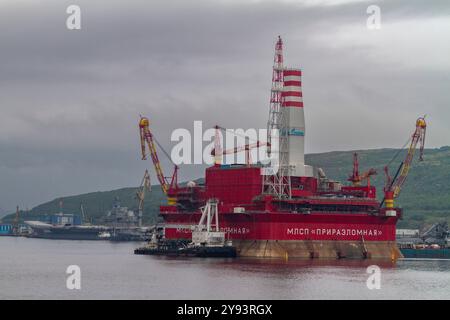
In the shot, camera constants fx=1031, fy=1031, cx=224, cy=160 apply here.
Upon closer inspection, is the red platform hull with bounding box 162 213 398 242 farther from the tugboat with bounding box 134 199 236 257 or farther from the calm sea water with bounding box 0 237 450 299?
the calm sea water with bounding box 0 237 450 299

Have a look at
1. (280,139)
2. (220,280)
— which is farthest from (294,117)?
(220,280)

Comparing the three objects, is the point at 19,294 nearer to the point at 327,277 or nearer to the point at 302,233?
the point at 327,277

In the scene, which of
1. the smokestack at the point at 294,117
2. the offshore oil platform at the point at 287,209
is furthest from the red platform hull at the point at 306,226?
the smokestack at the point at 294,117

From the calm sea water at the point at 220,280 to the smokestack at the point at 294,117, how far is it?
2030cm

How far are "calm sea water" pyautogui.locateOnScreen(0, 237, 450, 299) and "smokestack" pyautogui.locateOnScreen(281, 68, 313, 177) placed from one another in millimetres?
20298

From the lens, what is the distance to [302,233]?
15762cm

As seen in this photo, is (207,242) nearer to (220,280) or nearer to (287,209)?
(287,209)

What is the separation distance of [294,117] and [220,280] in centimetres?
5482

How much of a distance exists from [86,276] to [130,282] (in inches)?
392

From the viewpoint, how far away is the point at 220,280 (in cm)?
11256

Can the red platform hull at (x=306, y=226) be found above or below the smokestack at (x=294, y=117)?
below

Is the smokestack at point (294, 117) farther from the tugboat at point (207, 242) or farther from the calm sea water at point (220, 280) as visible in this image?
the calm sea water at point (220, 280)

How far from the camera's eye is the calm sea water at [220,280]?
99.4m
